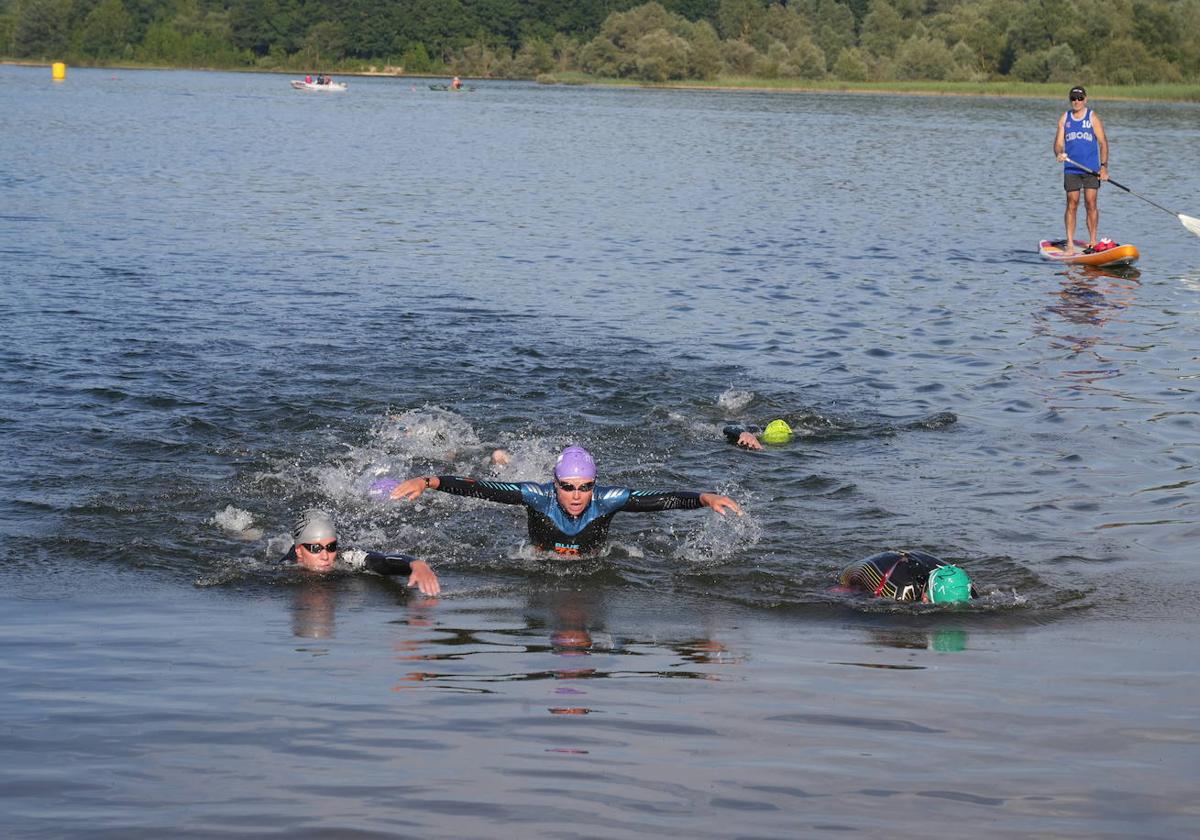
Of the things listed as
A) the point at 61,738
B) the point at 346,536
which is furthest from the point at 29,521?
the point at 61,738

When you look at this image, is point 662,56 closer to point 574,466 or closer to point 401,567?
point 574,466

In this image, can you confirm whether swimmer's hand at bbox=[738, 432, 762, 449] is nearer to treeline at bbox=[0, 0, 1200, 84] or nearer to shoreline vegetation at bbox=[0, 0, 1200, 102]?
shoreline vegetation at bbox=[0, 0, 1200, 102]

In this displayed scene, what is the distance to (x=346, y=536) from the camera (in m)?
12.3

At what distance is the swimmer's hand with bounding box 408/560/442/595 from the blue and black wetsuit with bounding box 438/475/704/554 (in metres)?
0.75

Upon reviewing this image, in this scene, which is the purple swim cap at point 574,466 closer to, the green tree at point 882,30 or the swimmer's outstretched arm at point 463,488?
the swimmer's outstretched arm at point 463,488

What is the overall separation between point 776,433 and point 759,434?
10.3 inches

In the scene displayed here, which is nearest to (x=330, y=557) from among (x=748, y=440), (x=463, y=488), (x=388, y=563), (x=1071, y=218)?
(x=388, y=563)

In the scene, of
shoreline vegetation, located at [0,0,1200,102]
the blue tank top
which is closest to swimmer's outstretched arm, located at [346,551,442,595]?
the blue tank top

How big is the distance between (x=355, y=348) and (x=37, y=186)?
22318mm

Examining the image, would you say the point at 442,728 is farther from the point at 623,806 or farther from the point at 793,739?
the point at 793,739

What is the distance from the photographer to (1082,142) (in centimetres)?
2525

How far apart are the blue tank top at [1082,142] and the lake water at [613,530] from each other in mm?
2129

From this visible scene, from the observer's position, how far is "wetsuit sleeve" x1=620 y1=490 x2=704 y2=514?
420 inches

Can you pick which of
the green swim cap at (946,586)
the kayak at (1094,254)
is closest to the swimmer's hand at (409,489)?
the green swim cap at (946,586)
